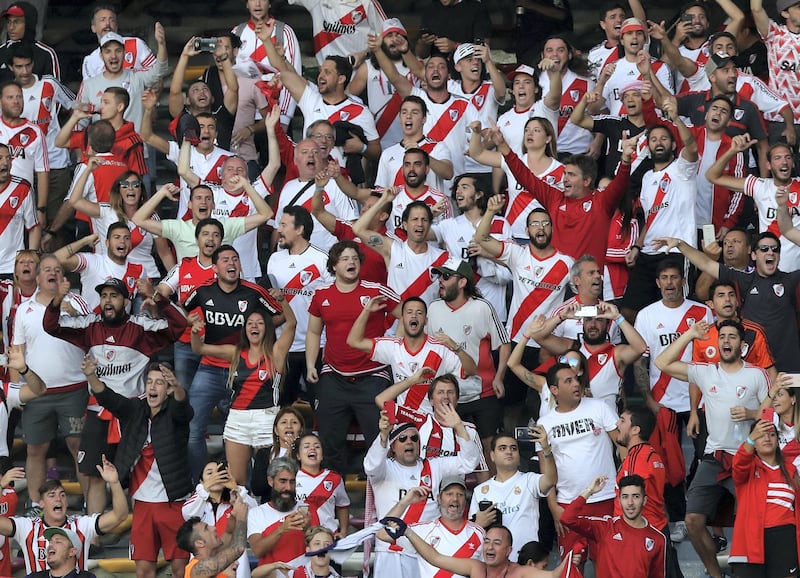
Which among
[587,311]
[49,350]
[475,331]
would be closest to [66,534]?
[49,350]

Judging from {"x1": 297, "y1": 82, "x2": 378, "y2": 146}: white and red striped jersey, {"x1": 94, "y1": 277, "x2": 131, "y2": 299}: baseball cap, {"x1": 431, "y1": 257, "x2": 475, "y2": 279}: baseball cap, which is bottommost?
{"x1": 94, "y1": 277, "x2": 131, "y2": 299}: baseball cap

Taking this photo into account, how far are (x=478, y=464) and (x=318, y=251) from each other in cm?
247

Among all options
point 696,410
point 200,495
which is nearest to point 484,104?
point 696,410

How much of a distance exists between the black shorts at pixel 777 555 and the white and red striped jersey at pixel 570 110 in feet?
16.4

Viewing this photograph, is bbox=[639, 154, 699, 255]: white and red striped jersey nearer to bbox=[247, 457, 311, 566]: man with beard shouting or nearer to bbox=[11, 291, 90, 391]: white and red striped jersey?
bbox=[247, 457, 311, 566]: man with beard shouting

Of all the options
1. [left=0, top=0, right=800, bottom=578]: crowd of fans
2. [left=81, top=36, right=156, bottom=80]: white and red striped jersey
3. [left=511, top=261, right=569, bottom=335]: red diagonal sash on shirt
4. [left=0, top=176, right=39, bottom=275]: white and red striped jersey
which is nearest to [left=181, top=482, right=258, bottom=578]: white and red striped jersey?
[left=0, top=0, right=800, bottom=578]: crowd of fans

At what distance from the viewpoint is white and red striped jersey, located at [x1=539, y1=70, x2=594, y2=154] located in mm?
16375

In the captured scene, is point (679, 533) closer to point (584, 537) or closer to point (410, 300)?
point (584, 537)

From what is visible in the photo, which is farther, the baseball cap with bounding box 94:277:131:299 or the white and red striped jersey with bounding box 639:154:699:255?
the white and red striped jersey with bounding box 639:154:699:255

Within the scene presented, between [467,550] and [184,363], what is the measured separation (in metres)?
3.24

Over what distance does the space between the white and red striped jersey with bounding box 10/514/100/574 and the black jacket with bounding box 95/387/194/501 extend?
1.96 feet

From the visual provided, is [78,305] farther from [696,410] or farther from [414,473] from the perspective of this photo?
[696,410]

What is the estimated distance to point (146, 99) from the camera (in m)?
15.8

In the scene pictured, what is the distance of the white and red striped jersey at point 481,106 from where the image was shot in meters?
16.3
